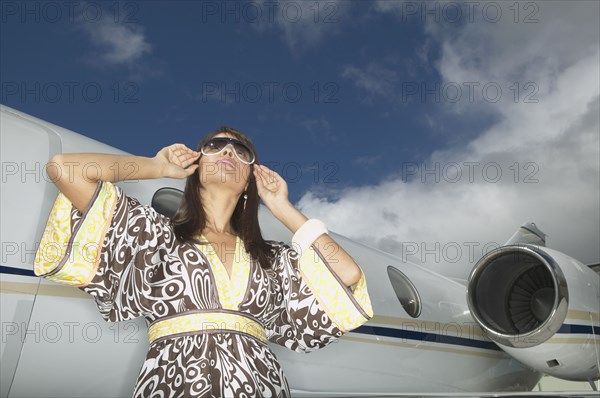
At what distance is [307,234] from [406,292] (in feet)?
13.1

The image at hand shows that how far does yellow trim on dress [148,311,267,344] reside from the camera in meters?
2.63

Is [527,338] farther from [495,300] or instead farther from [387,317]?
[387,317]

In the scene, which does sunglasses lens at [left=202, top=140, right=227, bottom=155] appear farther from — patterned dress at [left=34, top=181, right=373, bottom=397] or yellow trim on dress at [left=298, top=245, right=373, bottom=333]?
yellow trim on dress at [left=298, top=245, right=373, bottom=333]

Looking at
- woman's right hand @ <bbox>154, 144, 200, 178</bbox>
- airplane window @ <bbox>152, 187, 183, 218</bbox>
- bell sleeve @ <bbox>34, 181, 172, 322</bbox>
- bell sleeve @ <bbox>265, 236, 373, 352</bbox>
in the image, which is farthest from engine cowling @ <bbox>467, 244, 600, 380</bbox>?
bell sleeve @ <bbox>34, 181, 172, 322</bbox>

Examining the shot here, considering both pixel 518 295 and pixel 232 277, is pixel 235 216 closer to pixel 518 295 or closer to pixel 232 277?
pixel 232 277

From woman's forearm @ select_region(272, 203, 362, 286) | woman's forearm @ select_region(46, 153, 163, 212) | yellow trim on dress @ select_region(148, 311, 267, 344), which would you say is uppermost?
woman's forearm @ select_region(46, 153, 163, 212)

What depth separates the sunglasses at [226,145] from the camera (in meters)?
3.09

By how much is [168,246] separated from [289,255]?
0.65 meters

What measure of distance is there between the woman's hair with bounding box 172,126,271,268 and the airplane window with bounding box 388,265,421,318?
363cm

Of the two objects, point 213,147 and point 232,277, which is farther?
point 213,147

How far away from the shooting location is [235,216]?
10.6 feet

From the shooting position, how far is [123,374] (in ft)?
12.5

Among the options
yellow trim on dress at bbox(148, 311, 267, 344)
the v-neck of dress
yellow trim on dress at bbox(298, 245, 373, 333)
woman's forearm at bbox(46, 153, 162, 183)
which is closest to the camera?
woman's forearm at bbox(46, 153, 162, 183)

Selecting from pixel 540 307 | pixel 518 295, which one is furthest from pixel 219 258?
pixel 540 307
